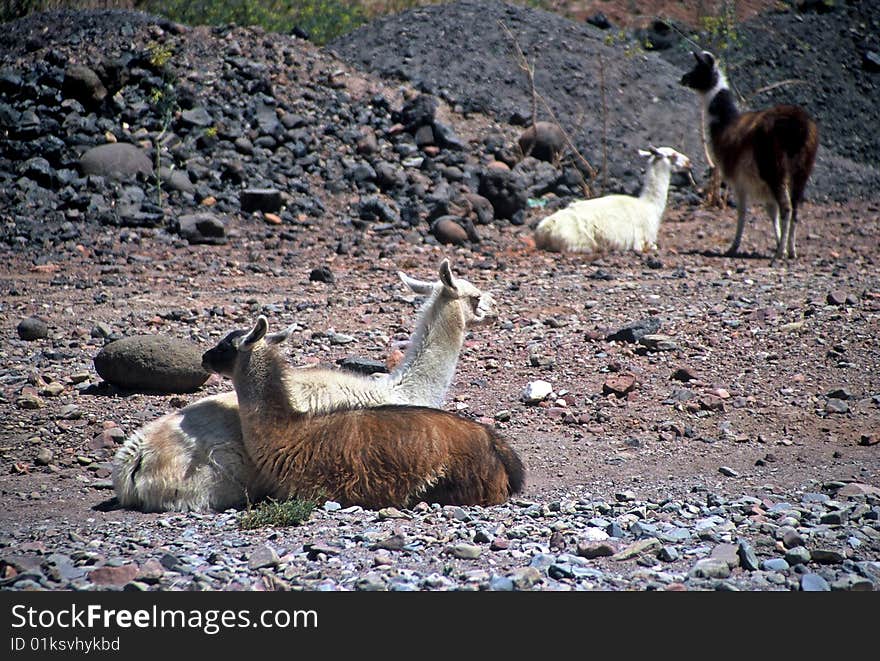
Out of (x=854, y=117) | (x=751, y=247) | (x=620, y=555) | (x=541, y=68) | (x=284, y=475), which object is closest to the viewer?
(x=620, y=555)

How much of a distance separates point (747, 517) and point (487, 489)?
153 centimetres

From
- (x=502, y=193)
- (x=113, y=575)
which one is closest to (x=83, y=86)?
(x=502, y=193)

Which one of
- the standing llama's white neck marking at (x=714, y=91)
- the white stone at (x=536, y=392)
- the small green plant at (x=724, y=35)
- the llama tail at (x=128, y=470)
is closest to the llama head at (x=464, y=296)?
the white stone at (x=536, y=392)

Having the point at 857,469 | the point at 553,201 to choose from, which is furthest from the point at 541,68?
the point at 857,469

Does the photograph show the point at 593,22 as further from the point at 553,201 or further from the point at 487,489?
the point at 487,489

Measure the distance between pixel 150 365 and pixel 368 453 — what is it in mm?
2952

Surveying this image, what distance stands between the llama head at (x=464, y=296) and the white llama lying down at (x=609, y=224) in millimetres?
6296

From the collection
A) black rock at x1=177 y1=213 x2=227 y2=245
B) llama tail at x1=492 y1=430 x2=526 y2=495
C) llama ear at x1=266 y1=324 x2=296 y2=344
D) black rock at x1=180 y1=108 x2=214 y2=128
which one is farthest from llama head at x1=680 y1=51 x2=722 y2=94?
llama ear at x1=266 y1=324 x2=296 y2=344

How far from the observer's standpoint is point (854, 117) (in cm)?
2170

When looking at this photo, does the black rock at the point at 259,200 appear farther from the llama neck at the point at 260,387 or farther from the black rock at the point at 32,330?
the llama neck at the point at 260,387

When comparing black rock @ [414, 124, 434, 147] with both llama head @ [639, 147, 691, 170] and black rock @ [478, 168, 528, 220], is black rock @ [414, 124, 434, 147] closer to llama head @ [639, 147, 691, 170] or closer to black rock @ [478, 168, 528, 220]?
black rock @ [478, 168, 528, 220]

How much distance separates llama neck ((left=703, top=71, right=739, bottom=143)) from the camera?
14.9 m

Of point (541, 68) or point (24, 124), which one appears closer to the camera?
point (24, 124)

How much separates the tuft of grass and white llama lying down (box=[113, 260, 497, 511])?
0.46 metres
